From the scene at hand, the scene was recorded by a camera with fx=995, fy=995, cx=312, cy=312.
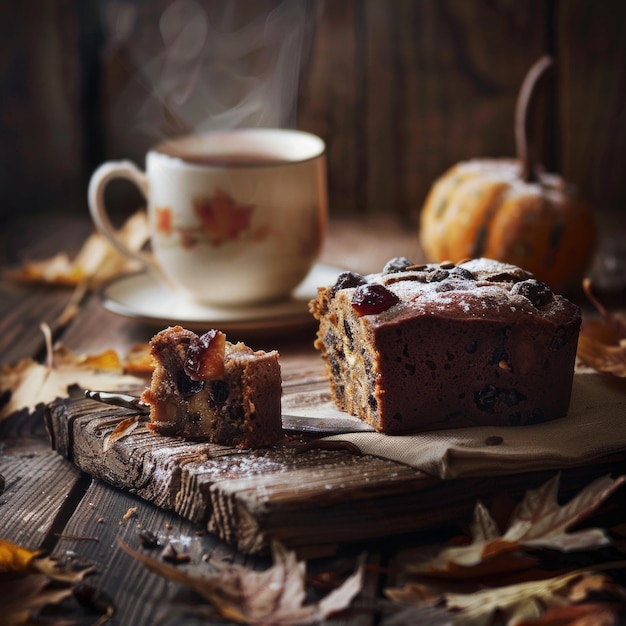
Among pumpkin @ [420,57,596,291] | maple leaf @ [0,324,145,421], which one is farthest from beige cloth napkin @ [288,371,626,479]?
pumpkin @ [420,57,596,291]

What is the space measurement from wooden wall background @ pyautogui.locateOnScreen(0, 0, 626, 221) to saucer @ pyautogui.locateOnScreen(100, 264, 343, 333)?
2.98ft

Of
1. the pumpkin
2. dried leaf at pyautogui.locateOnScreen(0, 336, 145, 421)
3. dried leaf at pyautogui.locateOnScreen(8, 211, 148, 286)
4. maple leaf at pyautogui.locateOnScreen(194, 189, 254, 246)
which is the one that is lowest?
dried leaf at pyautogui.locateOnScreen(8, 211, 148, 286)

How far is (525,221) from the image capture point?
237 cm

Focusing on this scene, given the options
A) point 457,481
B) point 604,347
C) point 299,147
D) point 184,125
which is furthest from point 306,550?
point 184,125

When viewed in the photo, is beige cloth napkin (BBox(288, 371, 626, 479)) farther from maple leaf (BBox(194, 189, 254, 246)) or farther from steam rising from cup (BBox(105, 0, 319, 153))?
steam rising from cup (BBox(105, 0, 319, 153))

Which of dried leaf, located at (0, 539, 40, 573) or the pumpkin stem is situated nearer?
dried leaf, located at (0, 539, 40, 573)

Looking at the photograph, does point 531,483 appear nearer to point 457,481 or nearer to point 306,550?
point 457,481

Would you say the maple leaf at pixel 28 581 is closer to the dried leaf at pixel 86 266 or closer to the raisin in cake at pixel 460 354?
the raisin in cake at pixel 460 354

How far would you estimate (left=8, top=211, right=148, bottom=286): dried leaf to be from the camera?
8.59 feet

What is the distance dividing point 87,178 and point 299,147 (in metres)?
1.18

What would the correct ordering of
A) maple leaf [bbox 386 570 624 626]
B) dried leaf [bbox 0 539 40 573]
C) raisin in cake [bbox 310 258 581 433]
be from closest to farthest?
maple leaf [bbox 386 570 624 626] < dried leaf [bbox 0 539 40 573] < raisin in cake [bbox 310 258 581 433]

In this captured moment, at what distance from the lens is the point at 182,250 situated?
2139 millimetres

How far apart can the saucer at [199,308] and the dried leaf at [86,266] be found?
11.7 inches

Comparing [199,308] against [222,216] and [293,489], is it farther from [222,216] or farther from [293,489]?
[293,489]
